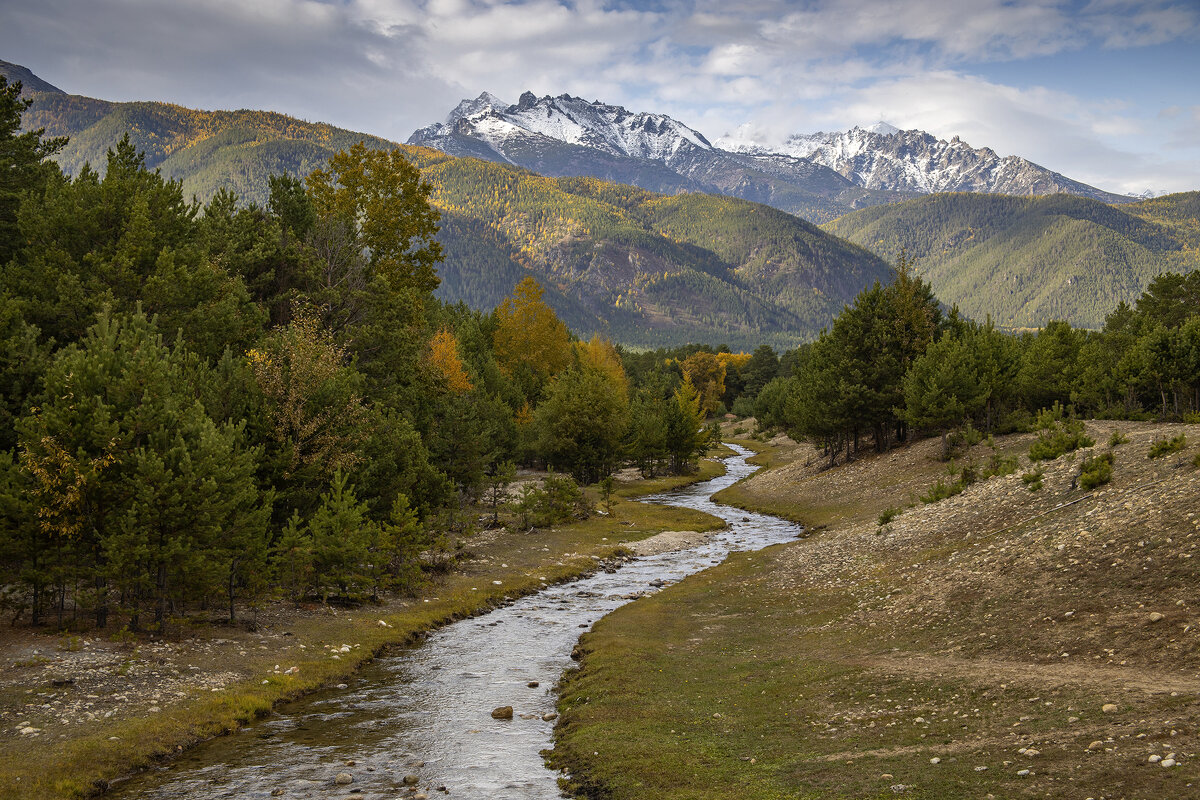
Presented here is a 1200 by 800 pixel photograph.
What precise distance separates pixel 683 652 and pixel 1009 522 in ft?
58.3

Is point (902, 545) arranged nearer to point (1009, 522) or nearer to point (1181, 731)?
point (1009, 522)

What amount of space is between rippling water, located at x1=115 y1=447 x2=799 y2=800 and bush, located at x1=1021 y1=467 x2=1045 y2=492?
2324 centimetres

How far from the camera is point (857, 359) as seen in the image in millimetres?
77938

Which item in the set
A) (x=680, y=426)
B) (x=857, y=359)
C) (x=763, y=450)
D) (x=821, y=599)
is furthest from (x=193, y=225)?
(x=763, y=450)

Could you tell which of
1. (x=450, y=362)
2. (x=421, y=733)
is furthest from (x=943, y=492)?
(x=450, y=362)

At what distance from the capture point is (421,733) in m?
22.4

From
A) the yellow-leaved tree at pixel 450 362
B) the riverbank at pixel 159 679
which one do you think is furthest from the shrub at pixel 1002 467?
the yellow-leaved tree at pixel 450 362

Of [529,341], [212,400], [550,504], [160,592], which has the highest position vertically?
[529,341]

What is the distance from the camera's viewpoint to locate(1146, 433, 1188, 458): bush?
105 ft

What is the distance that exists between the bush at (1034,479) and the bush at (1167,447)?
4935mm

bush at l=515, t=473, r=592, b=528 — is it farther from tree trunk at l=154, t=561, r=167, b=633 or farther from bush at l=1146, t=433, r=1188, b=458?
bush at l=1146, t=433, r=1188, b=458

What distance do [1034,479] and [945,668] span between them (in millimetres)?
20677

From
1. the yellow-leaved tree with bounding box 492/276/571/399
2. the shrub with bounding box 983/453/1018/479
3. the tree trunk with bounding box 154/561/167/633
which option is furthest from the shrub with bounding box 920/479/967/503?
the yellow-leaved tree with bounding box 492/276/571/399

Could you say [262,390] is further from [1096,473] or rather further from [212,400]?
[1096,473]
